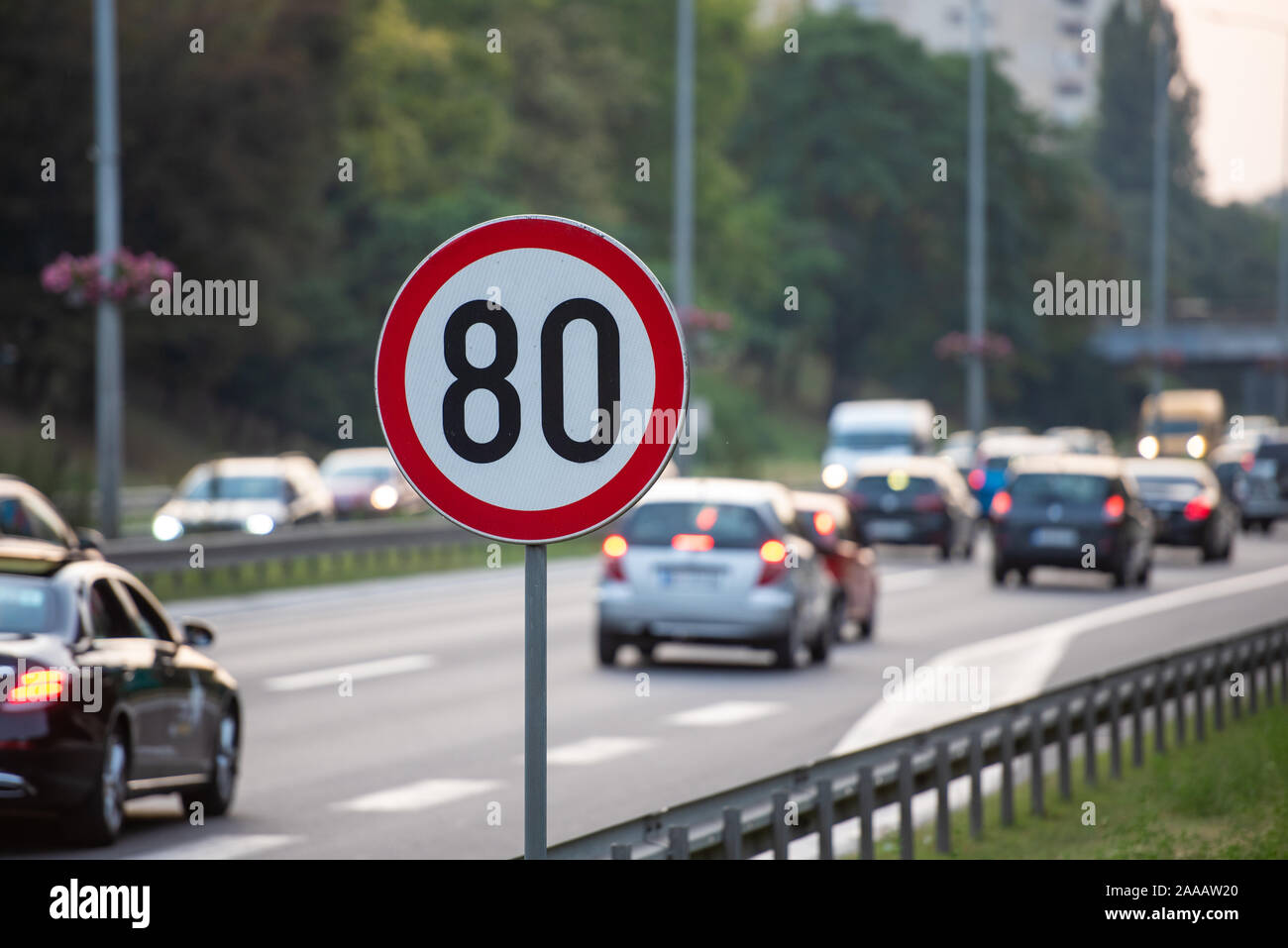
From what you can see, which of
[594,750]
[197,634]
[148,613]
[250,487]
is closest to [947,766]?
[197,634]

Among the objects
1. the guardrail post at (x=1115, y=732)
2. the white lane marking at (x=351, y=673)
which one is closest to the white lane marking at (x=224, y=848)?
the guardrail post at (x=1115, y=732)

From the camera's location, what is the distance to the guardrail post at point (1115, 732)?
12742 millimetres

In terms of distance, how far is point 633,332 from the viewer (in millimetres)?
5164

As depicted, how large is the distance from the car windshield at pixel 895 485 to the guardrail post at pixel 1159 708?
24.4m

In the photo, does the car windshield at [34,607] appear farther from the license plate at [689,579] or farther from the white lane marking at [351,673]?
the license plate at [689,579]

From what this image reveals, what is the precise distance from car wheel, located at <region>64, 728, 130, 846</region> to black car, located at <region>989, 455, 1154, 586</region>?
21.1 meters

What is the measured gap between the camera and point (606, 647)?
20875 millimetres

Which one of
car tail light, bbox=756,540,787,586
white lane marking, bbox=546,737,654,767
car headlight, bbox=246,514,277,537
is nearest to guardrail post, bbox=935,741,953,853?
white lane marking, bbox=546,737,654,767

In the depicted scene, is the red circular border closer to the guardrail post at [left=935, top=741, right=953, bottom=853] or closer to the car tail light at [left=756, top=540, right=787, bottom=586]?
the guardrail post at [left=935, top=741, right=953, bottom=853]

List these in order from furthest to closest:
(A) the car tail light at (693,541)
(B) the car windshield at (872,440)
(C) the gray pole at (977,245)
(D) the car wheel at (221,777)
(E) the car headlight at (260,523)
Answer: (C) the gray pole at (977,245), (B) the car windshield at (872,440), (E) the car headlight at (260,523), (A) the car tail light at (693,541), (D) the car wheel at (221,777)

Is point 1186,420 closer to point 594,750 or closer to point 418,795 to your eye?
point 594,750

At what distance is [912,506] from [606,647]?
18080 millimetres
